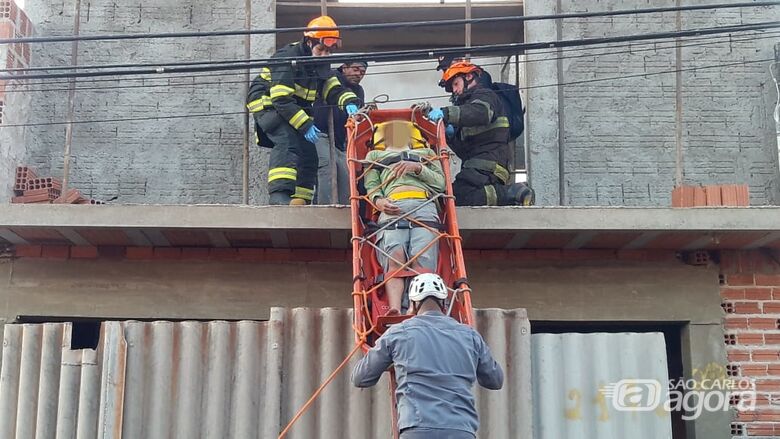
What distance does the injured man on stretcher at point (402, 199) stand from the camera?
18.5ft

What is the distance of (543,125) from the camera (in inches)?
335

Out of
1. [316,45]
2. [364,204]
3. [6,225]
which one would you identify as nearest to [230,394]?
[364,204]

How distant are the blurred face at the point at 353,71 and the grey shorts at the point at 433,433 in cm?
460

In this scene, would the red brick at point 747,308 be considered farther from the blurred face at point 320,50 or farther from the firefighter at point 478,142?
the blurred face at point 320,50

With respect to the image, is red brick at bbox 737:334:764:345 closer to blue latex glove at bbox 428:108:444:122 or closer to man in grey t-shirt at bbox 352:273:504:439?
blue latex glove at bbox 428:108:444:122

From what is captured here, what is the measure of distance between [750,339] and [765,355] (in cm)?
16

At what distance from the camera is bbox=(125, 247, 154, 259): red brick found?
6.81m

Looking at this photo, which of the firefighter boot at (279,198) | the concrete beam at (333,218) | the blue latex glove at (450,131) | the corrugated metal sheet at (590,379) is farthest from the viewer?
the blue latex glove at (450,131)

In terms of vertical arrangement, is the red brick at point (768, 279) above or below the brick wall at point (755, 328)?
above

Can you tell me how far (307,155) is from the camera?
7410 millimetres

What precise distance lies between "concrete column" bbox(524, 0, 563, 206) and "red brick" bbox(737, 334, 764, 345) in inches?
89.9

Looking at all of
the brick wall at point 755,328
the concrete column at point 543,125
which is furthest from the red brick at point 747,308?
the concrete column at point 543,125

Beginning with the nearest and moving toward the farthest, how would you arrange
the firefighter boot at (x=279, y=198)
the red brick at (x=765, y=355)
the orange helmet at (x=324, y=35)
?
the red brick at (x=765, y=355), the firefighter boot at (x=279, y=198), the orange helmet at (x=324, y=35)

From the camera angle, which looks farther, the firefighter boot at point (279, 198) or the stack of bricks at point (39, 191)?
the firefighter boot at point (279, 198)
